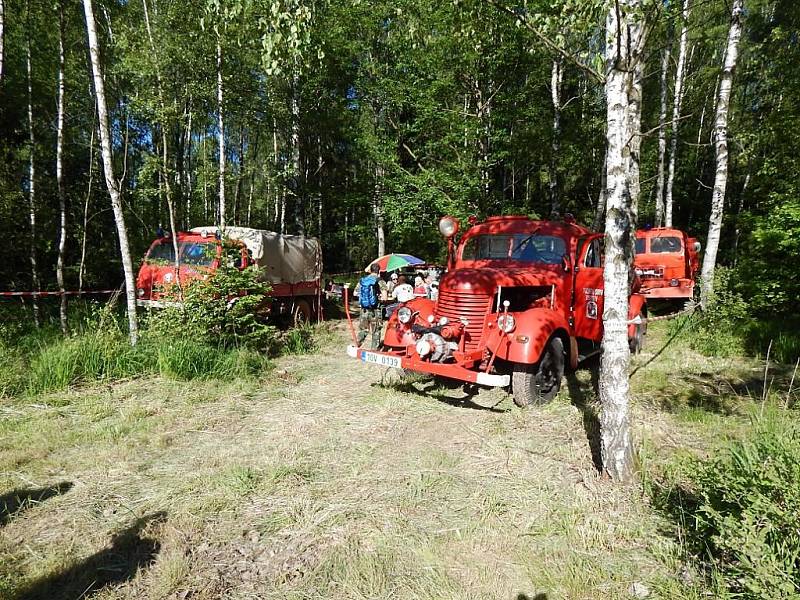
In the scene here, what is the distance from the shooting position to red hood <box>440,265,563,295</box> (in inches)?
208

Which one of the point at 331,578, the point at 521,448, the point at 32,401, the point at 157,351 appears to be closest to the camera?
the point at 331,578

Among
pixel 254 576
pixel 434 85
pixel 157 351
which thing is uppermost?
pixel 434 85

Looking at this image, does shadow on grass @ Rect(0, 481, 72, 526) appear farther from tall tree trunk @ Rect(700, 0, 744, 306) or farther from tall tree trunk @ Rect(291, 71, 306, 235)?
tall tree trunk @ Rect(291, 71, 306, 235)

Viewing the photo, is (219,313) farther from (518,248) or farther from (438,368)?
(518,248)

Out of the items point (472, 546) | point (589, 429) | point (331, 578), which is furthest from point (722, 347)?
point (331, 578)

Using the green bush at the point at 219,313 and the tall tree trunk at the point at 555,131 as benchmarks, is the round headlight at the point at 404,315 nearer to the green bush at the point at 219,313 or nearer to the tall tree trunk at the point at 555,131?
the green bush at the point at 219,313

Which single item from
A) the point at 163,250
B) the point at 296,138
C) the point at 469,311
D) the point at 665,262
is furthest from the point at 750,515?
the point at 296,138

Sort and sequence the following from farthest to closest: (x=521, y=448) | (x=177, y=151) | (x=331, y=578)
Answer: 1. (x=177, y=151)
2. (x=521, y=448)
3. (x=331, y=578)

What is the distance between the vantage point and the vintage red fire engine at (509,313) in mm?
4945

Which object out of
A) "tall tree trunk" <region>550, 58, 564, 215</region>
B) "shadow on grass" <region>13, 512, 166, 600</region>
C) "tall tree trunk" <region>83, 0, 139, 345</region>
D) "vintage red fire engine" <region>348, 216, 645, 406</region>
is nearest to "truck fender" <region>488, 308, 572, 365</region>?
"vintage red fire engine" <region>348, 216, 645, 406</region>

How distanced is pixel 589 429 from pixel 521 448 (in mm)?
809

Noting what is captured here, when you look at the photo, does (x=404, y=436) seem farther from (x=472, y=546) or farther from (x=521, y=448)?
(x=472, y=546)

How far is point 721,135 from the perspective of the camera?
8.55 meters

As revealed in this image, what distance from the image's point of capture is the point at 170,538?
9.52 feet
